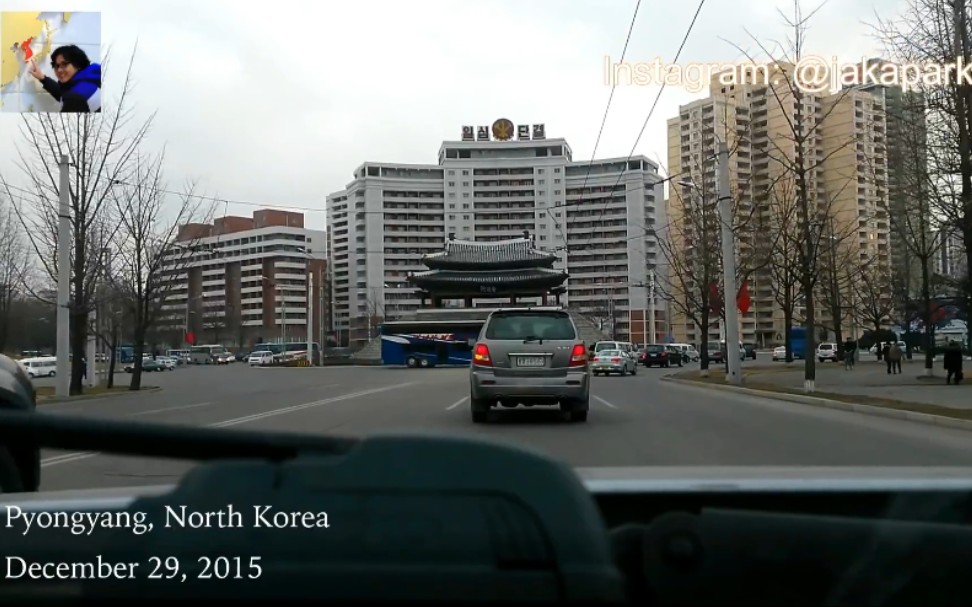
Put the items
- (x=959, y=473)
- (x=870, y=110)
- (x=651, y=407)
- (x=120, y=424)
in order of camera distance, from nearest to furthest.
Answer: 1. (x=120, y=424)
2. (x=959, y=473)
3. (x=651, y=407)
4. (x=870, y=110)

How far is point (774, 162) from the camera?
119 feet

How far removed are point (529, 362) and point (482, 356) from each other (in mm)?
678

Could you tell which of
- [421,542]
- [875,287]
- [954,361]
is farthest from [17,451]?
[875,287]

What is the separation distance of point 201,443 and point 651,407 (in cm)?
1447

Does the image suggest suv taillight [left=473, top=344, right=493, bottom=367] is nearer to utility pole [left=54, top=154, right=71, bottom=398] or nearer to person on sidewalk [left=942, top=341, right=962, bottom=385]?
person on sidewalk [left=942, top=341, right=962, bottom=385]

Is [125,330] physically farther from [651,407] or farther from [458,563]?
[458,563]

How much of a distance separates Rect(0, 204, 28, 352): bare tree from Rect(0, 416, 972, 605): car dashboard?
110ft

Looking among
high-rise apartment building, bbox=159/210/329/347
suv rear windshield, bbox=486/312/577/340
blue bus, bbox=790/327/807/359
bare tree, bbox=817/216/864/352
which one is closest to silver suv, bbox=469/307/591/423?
suv rear windshield, bbox=486/312/577/340

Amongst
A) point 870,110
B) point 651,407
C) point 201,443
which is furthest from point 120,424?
point 870,110

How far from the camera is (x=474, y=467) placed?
47.6 inches

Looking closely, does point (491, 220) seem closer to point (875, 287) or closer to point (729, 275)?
point (875, 287)

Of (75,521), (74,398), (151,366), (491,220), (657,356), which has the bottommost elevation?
(151,366)

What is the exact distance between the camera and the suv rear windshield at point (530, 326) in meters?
11.4

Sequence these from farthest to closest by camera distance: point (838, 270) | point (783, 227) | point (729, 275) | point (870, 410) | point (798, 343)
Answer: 1. point (798, 343)
2. point (838, 270)
3. point (783, 227)
4. point (729, 275)
5. point (870, 410)
